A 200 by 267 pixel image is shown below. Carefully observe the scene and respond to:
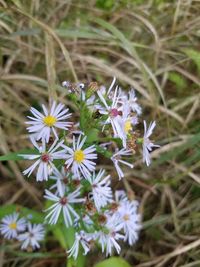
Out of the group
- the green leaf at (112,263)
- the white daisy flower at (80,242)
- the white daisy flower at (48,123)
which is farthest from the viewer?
the green leaf at (112,263)

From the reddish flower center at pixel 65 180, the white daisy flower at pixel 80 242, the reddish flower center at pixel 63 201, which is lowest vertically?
the white daisy flower at pixel 80 242

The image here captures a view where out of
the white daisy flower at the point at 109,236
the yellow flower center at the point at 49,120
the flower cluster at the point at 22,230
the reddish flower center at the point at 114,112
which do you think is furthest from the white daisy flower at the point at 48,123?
the flower cluster at the point at 22,230

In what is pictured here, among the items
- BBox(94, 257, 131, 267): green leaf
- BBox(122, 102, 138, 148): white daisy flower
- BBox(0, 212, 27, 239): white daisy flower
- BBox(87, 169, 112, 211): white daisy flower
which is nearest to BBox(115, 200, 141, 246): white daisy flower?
BBox(94, 257, 131, 267): green leaf

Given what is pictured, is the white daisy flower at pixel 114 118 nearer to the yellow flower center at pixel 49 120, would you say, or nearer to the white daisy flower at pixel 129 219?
the yellow flower center at pixel 49 120

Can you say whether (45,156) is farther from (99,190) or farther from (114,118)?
(99,190)

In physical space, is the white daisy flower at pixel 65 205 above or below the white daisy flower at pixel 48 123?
below

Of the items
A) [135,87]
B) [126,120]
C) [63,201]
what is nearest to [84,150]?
[126,120]
